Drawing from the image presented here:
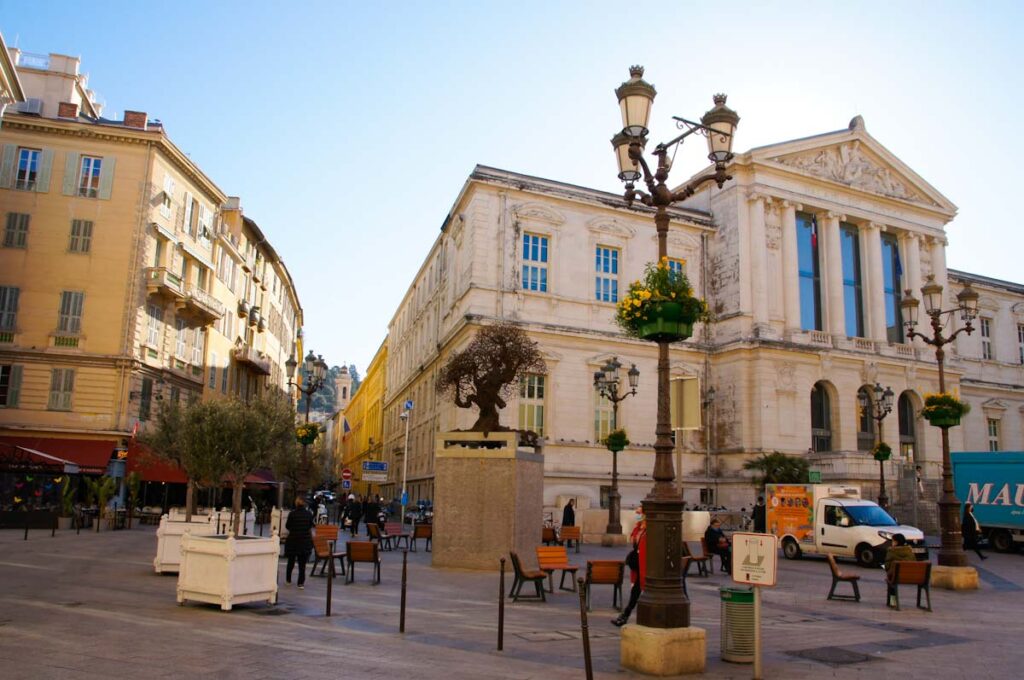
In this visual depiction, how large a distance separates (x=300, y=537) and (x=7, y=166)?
27.5 meters

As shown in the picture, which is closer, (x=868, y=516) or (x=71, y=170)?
(x=868, y=516)

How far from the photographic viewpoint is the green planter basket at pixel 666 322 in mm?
9203

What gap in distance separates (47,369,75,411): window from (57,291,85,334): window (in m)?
1.73

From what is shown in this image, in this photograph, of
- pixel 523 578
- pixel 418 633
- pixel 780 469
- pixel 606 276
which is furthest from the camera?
pixel 606 276

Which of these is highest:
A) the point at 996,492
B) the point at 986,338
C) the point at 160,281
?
the point at 986,338

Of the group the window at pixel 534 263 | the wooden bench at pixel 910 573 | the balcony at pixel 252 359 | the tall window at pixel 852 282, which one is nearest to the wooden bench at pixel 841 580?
the wooden bench at pixel 910 573

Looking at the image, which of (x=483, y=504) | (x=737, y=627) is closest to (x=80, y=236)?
(x=483, y=504)

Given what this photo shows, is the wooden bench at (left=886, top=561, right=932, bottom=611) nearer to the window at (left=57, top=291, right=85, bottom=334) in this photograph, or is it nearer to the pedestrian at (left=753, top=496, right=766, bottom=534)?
the pedestrian at (left=753, top=496, right=766, bottom=534)

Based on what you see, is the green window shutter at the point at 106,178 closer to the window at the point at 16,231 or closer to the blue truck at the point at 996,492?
the window at the point at 16,231

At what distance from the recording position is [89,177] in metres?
33.3

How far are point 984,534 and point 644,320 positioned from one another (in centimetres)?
2633

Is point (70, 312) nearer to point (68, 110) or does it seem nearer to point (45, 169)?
point (45, 169)

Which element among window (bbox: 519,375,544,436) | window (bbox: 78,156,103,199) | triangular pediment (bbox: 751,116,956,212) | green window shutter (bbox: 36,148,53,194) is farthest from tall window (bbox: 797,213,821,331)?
green window shutter (bbox: 36,148,53,194)

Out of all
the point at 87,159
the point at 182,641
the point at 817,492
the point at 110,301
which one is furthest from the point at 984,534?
the point at 87,159
